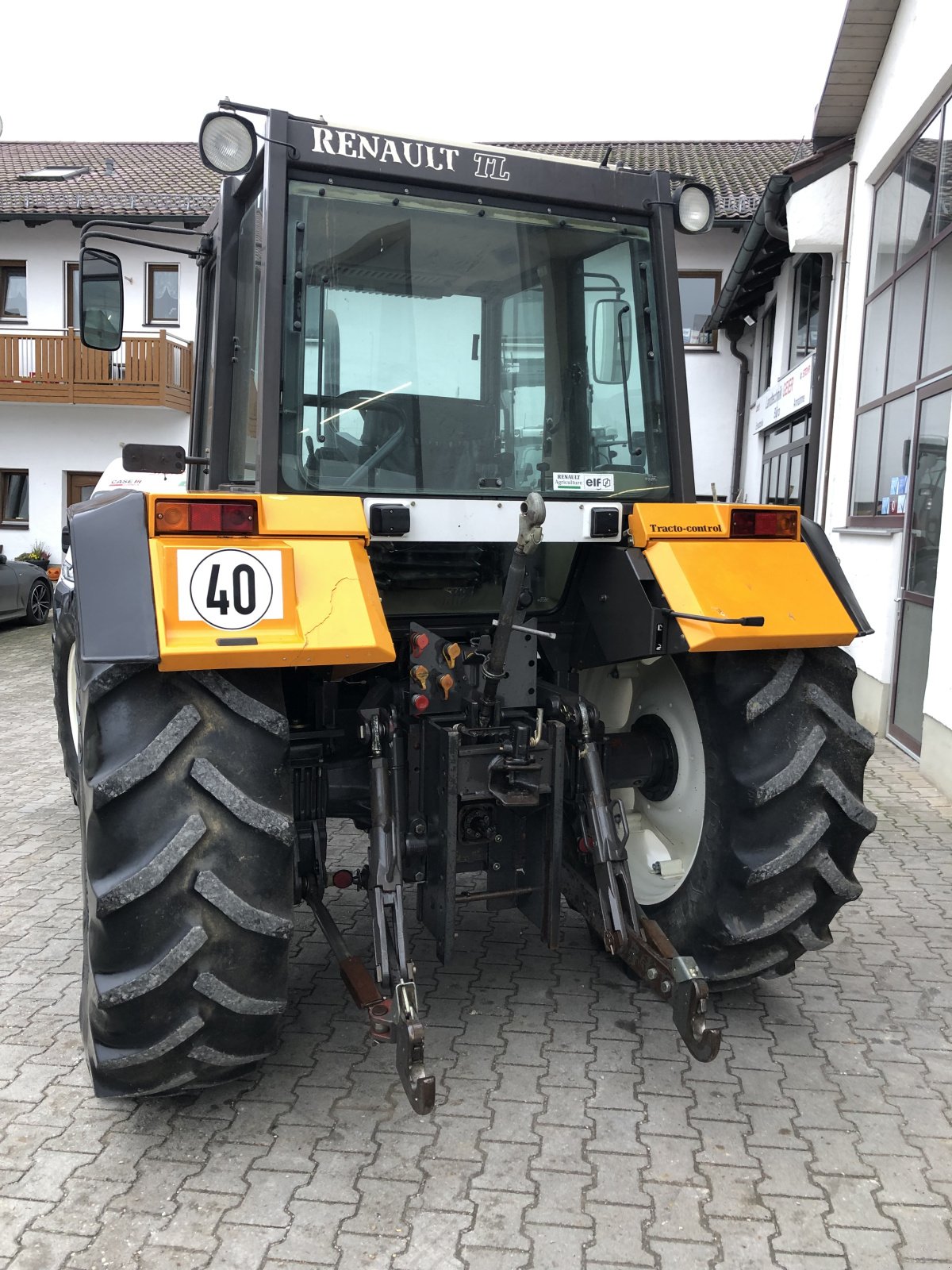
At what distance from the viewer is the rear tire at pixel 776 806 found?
303 centimetres

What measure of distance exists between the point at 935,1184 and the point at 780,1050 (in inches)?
26.9

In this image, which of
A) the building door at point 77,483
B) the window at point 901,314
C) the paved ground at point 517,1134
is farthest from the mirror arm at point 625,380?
the building door at point 77,483

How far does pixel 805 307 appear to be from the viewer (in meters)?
14.0

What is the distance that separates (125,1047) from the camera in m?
2.50

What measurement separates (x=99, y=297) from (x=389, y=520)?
1467 mm

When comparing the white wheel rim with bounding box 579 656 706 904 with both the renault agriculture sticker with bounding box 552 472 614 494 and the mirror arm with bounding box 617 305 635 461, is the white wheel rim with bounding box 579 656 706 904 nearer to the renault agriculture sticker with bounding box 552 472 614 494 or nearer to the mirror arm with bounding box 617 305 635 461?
the renault agriculture sticker with bounding box 552 472 614 494

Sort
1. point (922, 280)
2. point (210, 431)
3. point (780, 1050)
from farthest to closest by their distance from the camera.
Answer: point (922, 280)
point (210, 431)
point (780, 1050)

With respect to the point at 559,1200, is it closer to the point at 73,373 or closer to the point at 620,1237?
the point at 620,1237

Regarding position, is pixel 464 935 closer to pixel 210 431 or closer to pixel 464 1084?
pixel 464 1084

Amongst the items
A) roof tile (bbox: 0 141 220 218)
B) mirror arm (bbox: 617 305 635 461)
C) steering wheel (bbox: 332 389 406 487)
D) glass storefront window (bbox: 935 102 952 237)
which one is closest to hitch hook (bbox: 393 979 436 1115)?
steering wheel (bbox: 332 389 406 487)

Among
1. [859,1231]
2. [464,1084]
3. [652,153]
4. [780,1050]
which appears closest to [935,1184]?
[859,1231]

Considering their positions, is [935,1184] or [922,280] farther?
[922,280]

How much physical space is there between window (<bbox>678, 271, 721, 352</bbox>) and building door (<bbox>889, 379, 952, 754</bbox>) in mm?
11129

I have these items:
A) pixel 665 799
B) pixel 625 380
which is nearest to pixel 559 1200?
pixel 665 799
